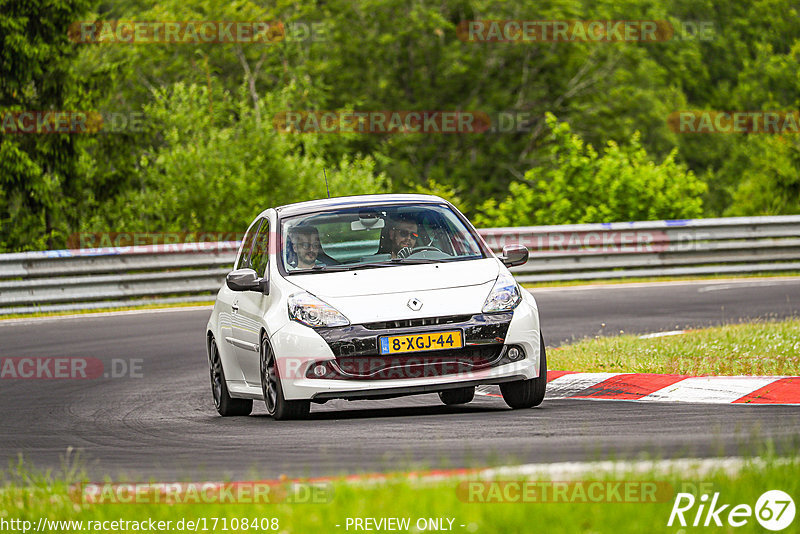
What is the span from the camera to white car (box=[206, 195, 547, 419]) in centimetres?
870

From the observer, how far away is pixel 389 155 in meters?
51.9

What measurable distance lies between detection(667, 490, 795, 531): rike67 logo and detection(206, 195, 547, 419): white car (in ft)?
12.7

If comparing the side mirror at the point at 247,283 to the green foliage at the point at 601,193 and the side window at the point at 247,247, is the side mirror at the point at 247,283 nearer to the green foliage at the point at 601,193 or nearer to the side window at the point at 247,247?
the side window at the point at 247,247

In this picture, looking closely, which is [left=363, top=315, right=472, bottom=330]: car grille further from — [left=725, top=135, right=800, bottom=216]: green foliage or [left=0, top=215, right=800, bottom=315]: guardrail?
[left=725, top=135, right=800, bottom=216]: green foliage

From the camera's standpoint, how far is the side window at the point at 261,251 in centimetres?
999

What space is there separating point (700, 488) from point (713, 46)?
262 feet

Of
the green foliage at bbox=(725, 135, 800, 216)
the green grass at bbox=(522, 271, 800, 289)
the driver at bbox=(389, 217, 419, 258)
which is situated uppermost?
the driver at bbox=(389, 217, 419, 258)

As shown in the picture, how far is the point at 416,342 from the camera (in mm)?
8664

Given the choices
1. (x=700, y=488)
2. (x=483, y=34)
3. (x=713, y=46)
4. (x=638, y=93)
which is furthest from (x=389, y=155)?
(x=700, y=488)

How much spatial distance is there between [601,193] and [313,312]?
2000 cm

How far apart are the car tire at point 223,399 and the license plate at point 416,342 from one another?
2102 millimetres

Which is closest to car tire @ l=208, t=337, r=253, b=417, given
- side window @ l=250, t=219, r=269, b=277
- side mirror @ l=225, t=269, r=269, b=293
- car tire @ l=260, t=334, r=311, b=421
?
side window @ l=250, t=219, r=269, b=277

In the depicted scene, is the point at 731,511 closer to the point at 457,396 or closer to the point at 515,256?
the point at 515,256

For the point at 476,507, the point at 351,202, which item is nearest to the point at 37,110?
the point at 351,202
